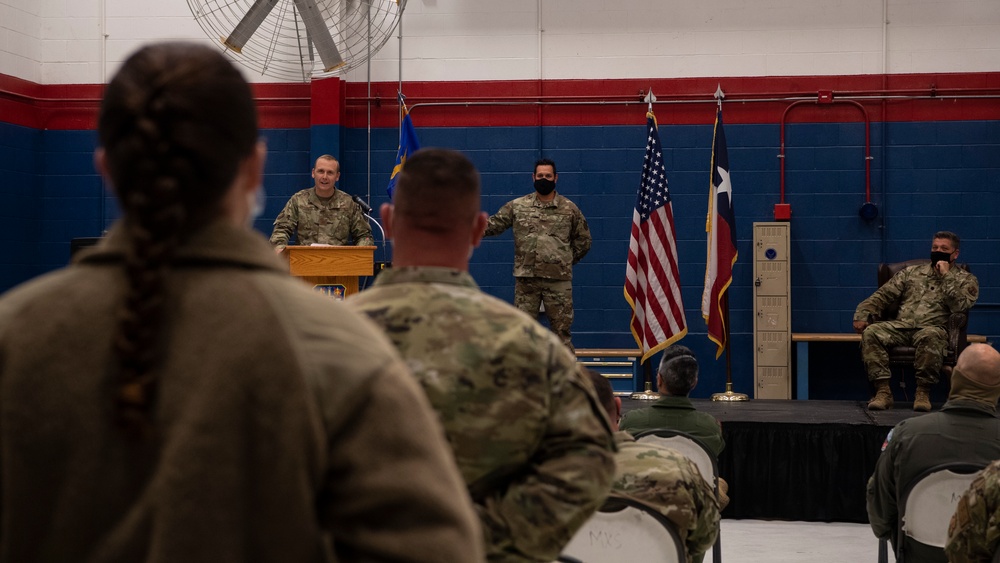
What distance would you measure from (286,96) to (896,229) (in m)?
4.94

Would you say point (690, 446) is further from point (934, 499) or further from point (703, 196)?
point (703, 196)

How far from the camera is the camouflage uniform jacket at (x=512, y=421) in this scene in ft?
4.59

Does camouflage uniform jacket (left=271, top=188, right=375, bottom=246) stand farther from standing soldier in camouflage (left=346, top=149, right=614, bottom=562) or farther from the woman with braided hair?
the woman with braided hair

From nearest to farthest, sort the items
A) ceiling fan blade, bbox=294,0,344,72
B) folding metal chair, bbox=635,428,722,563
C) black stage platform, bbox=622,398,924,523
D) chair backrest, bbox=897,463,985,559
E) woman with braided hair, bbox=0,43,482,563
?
woman with braided hair, bbox=0,43,482,563
chair backrest, bbox=897,463,985,559
folding metal chair, bbox=635,428,722,563
black stage platform, bbox=622,398,924,523
ceiling fan blade, bbox=294,0,344,72

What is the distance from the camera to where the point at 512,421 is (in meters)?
1.41

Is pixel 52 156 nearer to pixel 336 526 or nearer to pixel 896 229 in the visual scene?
pixel 896 229

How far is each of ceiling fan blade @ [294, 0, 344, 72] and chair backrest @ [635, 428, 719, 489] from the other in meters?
3.86

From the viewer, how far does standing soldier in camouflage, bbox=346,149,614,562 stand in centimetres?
140

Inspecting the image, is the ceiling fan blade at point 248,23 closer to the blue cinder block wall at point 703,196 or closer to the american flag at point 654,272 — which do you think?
the blue cinder block wall at point 703,196

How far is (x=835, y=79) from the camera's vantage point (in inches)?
324

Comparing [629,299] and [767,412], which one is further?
[629,299]

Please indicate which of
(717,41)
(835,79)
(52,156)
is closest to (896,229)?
Result: (835,79)

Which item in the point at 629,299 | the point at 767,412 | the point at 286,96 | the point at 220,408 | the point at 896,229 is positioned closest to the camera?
the point at 220,408

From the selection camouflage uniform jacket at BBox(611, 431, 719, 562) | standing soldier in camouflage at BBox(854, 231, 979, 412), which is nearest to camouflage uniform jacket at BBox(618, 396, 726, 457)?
camouflage uniform jacket at BBox(611, 431, 719, 562)
